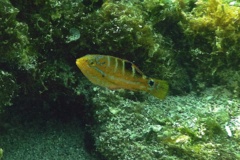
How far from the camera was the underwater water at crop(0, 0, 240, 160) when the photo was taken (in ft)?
9.68

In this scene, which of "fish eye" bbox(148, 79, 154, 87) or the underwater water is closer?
"fish eye" bbox(148, 79, 154, 87)

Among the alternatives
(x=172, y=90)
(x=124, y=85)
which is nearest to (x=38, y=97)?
(x=124, y=85)

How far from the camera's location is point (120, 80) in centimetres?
261

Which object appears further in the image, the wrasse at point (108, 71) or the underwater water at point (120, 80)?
the underwater water at point (120, 80)

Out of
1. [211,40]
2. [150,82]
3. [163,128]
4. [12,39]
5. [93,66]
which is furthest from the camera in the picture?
[211,40]

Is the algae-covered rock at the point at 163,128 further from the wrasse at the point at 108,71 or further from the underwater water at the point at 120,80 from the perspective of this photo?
the wrasse at the point at 108,71

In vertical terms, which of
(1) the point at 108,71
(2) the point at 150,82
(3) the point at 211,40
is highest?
(1) the point at 108,71

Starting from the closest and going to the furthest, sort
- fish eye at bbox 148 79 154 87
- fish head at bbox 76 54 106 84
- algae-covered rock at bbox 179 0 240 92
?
fish head at bbox 76 54 106 84, fish eye at bbox 148 79 154 87, algae-covered rock at bbox 179 0 240 92

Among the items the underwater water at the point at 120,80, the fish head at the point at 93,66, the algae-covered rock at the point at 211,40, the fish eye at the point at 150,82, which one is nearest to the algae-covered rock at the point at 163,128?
the underwater water at the point at 120,80

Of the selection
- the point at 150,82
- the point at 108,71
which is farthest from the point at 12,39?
the point at 150,82

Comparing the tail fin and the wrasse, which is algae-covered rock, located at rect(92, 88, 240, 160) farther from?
the wrasse

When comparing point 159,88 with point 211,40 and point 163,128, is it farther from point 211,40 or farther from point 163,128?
point 211,40

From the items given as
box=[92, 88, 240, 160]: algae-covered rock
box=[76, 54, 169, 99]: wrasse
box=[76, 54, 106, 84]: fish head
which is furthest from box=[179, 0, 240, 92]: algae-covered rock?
box=[76, 54, 106, 84]: fish head

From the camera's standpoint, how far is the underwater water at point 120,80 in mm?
2951
